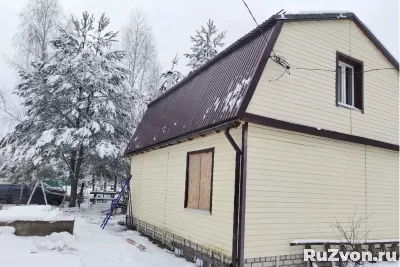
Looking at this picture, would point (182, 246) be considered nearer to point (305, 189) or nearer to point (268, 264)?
point (268, 264)

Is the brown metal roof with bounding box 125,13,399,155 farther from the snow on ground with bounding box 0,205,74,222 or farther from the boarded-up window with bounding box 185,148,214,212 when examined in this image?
the snow on ground with bounding box 0,205,74,222

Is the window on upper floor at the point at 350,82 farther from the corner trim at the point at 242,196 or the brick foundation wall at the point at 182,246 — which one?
the brick foundation wall at the point at 182,246

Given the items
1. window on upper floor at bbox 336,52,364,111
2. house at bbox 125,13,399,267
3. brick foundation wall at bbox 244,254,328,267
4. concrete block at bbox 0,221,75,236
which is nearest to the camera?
brick foundation wall at bbox 244,254,328,267

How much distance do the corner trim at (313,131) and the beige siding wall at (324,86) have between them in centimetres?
13

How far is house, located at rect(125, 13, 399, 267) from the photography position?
19.5 feet

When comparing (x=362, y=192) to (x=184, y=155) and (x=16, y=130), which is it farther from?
(x=16, y=130)

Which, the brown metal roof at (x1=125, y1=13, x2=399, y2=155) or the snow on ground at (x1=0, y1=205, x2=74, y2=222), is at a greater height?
the brown metal roof at (x1=125, y1=13, x2=399, y2=155)

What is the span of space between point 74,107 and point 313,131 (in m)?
12.7

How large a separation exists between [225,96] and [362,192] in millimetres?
3849

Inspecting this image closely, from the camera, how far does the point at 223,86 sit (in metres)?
6.98

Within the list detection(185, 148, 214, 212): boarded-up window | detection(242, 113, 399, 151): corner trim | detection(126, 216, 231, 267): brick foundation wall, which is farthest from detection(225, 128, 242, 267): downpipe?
detection(185, 148, 214, 212): boarded-up window

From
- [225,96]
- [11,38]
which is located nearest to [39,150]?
[11,38]

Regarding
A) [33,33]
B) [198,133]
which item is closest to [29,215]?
[198,133]

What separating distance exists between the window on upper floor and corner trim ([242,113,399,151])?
2.62ft
